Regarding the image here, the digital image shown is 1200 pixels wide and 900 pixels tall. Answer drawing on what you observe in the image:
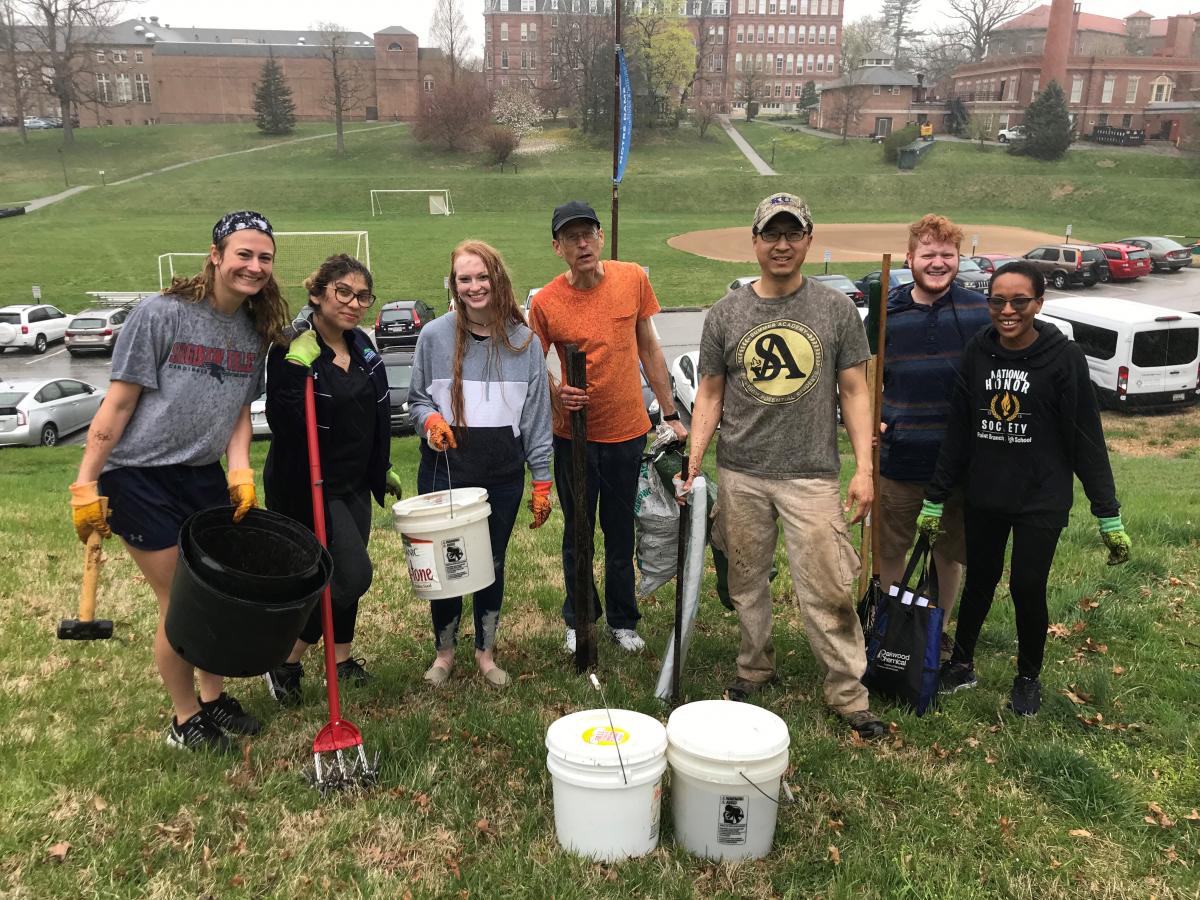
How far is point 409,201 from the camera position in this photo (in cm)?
4900

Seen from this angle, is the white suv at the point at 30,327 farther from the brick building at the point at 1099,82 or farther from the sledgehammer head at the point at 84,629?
the brick building at the point at 1099,82

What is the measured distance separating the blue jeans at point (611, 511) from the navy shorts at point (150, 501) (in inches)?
69.3

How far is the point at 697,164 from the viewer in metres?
58.8

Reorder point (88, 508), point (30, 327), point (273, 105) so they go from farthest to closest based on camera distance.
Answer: point (273, 105), point (30, 327), point (88, 508)

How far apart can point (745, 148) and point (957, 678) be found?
221ft

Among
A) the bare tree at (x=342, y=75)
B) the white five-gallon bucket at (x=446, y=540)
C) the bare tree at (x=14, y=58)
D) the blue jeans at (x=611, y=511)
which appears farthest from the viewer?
the bare tree at (x=342, y=75)

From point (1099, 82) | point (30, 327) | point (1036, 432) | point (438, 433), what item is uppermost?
point (1099, 82)

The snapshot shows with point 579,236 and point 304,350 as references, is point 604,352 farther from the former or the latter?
point 304,350

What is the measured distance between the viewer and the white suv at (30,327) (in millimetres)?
25234

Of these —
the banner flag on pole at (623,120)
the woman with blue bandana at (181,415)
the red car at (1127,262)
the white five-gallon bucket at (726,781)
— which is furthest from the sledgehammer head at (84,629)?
→ the red car at (1127,262)

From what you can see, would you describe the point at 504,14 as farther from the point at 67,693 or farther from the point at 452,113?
the point at 67,693

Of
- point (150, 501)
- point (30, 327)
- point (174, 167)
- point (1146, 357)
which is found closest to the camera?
point (150, 501)

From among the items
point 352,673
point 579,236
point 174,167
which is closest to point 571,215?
point 579,236

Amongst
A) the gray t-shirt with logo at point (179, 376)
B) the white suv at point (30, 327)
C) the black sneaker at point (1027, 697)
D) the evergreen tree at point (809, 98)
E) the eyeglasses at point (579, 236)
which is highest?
the evergreen tree at point (809, 98)
